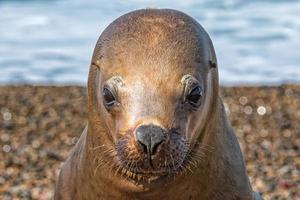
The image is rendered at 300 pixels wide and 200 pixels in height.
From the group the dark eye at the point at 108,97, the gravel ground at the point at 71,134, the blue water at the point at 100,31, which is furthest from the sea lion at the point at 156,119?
the blue water at the point at 100,31

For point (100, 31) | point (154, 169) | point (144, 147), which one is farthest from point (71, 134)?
point (100, 31)

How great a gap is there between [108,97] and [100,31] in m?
12.8

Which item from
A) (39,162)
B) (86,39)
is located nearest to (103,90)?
(39,162)

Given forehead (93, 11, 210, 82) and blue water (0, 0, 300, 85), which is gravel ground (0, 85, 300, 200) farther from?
forehead (93, 11, 210, 82)

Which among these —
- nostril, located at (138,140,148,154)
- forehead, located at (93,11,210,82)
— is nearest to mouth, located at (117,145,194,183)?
nostril, located at (138,140,148,154)

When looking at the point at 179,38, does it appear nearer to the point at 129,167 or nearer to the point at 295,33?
the point at 129,167

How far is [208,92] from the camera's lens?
527 centimetres

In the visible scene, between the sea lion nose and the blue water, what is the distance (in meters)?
9.36

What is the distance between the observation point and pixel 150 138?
184 inches

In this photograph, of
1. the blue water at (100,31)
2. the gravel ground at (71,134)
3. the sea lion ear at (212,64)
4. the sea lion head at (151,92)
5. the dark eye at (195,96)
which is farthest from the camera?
the blue water at (100,31)

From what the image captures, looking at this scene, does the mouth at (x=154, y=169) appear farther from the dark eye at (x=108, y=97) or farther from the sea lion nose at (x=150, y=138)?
the dark eye at (x=108, y=97)

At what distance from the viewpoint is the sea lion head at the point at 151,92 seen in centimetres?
479

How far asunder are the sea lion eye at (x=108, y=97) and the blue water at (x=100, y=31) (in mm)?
8888

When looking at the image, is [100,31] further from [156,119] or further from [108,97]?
[156,119]
